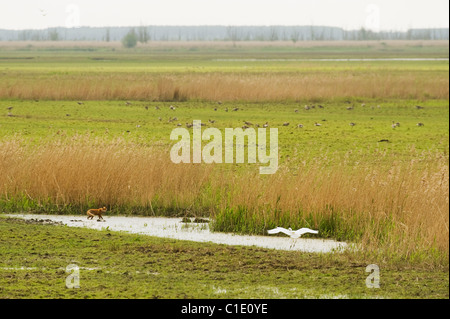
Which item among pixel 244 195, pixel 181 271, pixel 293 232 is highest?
pixel 244 195

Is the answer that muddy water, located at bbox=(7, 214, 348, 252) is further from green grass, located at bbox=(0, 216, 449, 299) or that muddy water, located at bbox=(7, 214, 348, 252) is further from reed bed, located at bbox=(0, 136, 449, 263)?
green grass, located at bbox=(0, 216, 449, 299)

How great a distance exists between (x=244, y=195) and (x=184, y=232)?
120 cm

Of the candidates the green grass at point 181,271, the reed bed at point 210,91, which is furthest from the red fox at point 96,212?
the reed bed at point 210,91

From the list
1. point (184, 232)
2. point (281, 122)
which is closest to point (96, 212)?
point (184, 232)

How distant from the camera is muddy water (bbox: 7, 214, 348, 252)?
45.2ft

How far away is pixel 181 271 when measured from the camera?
447 inches

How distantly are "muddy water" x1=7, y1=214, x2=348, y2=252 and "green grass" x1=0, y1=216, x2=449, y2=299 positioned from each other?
652mm

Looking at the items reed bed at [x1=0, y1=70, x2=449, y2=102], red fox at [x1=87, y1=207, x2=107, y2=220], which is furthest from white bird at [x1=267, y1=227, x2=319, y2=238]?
reed bed at [x1=0, y1=70, x2=449, y2=102]

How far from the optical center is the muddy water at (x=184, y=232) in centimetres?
1378

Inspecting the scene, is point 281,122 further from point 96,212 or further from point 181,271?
point 181,271

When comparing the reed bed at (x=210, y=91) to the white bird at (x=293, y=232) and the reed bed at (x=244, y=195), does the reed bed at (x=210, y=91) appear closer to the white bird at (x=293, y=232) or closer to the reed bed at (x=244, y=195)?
the reed bed at (x=244, y=195)

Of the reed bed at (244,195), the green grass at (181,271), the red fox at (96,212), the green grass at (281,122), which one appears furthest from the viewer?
the green grass at (281,122)

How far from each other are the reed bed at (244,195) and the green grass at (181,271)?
1.13 m
